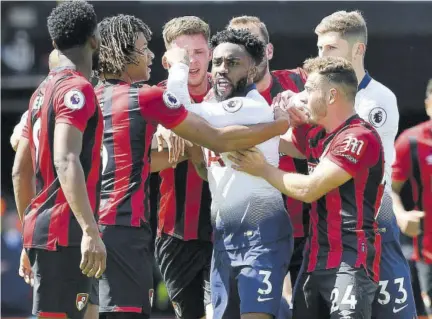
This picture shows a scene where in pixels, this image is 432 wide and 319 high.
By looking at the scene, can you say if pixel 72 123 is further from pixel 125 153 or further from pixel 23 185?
pixel 23 185

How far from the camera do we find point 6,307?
1384cm

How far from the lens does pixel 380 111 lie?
279 inches

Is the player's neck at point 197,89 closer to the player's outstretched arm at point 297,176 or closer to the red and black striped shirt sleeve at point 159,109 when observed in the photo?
the red and black striped shirt sleeve at point 159,109

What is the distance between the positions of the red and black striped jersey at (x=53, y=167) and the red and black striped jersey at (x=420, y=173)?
344cm

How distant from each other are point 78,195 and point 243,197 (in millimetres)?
1009

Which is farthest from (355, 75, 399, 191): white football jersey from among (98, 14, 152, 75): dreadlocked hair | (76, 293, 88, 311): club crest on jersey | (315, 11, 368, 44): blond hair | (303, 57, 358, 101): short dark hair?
(76, 293, 88, 311): club crest on jersey

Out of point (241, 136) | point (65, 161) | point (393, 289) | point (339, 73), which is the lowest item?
point (393, 289)

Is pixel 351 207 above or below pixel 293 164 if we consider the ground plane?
below

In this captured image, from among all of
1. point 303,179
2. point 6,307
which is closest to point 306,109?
point 303,179

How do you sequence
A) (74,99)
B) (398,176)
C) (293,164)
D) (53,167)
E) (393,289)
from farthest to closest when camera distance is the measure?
(398,176) → (293,164) → (393,289) → (53,167) → (74,99)

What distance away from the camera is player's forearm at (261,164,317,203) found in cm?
617

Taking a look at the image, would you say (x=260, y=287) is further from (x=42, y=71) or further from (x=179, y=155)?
(x=42, y=71)

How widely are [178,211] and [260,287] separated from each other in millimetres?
1282

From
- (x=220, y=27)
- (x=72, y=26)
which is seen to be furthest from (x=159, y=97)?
(x=220, y=27)
